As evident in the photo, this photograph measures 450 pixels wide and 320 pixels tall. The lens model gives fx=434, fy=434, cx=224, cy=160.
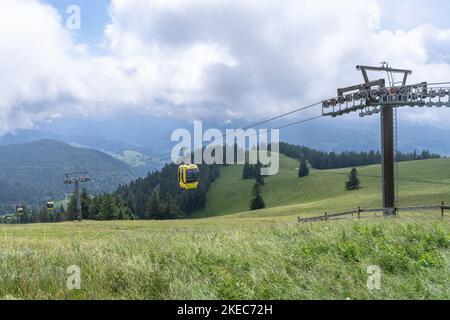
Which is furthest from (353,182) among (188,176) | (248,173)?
(188,176)

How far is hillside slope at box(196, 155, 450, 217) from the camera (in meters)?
85.3

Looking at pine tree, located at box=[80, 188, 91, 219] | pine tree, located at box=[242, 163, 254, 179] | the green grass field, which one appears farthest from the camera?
pine tree, located at box=[242, 163, 254, 179]

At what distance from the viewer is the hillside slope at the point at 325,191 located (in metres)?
85.3

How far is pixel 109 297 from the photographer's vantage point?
7.37m

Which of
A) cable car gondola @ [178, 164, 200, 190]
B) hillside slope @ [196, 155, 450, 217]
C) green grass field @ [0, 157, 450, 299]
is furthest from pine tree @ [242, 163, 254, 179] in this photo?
green grass field @ [0, 157, 450, 299]

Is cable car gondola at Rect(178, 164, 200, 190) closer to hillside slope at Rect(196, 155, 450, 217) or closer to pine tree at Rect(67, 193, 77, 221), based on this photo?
hillside slope at Rect(196, 155, 450, 217)

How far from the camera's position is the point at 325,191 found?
426ft

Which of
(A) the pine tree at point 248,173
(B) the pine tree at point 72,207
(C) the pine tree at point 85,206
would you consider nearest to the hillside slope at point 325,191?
(A) the pine tree at point 248,173

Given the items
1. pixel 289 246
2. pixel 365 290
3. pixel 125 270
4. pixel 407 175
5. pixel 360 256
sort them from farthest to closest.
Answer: pixel 407 175 → pixel 289 246 → pixel 360 256 → pixel 125 270 → pixel 365 290

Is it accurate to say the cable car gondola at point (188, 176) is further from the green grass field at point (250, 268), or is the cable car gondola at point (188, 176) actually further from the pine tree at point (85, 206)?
the pine tree at point (85, 206)

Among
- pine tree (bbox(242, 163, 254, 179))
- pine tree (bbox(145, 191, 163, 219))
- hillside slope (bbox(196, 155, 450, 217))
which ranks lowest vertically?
pine tree (bbox(145, 191, 163, 219))
